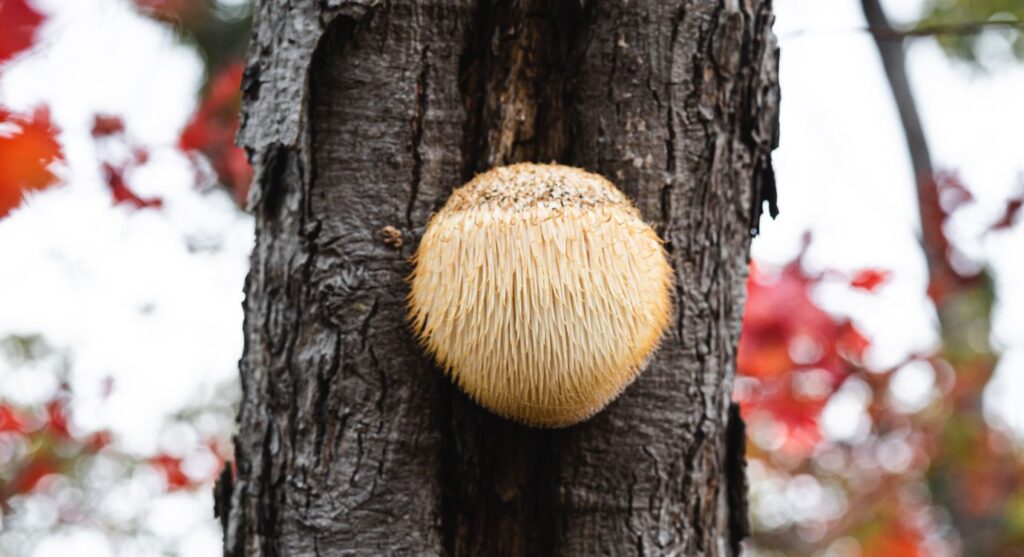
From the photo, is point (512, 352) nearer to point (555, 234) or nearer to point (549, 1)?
point (555, 234)

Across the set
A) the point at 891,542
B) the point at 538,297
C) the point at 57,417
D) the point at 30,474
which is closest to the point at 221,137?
the point at 57,417

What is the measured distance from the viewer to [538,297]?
156 cm

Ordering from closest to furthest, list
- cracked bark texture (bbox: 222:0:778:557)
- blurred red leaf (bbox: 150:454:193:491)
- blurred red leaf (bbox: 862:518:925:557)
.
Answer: cracked bark texture (bbox: 222:0:778:557)
blurred red leaf (bbox: 150:454:193:491)
blurred red leaf (bbox: 862:518:925:557)

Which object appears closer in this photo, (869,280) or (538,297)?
(538,297)

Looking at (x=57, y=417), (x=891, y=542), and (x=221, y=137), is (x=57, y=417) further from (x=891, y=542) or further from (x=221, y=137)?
(x=891, y=542)

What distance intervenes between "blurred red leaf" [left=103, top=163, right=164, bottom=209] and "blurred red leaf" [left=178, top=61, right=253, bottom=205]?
1.08 ft

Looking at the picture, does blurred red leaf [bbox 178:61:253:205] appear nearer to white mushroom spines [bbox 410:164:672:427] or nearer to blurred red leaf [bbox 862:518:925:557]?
white mushroom spines [bbox 410:164:672:427]

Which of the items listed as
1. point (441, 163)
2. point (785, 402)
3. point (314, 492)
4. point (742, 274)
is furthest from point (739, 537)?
point (785, 402)

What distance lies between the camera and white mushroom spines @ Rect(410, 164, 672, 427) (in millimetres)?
1561

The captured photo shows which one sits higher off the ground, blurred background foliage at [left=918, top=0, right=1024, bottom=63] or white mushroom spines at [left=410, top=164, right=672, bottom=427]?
blurred background foliage at [left=918, top=0, right=1024, bottom=63]

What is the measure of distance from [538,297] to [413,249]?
15.0 inches

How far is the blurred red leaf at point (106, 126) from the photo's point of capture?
3.79 meters

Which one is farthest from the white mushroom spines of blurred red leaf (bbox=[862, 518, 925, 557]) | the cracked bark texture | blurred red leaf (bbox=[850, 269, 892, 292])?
blurred red leaf (bbox=[862, 518, 925, 557])

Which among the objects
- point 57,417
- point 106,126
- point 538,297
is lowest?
point 57,417
